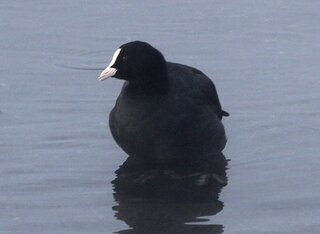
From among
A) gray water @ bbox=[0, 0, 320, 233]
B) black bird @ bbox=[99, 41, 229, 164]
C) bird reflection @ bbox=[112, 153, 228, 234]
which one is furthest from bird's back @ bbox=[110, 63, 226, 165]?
gray water @ bbox=[0, 0, 320, 233]

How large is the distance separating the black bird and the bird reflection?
0.12 meters

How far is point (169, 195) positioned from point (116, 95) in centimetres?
222

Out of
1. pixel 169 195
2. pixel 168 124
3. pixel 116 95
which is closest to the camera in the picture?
pixel 169 195

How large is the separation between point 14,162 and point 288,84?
2.74 meters

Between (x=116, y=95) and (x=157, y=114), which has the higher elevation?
(x=116, y=95)

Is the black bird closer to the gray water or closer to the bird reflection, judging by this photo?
the bird reflection

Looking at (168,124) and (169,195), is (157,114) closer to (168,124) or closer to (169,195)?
(168,124)

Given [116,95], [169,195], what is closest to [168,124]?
[169,195]

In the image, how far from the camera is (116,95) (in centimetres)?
875

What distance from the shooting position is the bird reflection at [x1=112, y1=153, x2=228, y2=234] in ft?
20.0

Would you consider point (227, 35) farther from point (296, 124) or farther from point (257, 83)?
point (296, 124)

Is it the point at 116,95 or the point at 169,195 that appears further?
the point at 116,95

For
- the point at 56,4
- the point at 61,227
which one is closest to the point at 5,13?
the point at 56,4

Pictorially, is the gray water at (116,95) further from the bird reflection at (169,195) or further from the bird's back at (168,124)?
the bird's back at (168,124)
